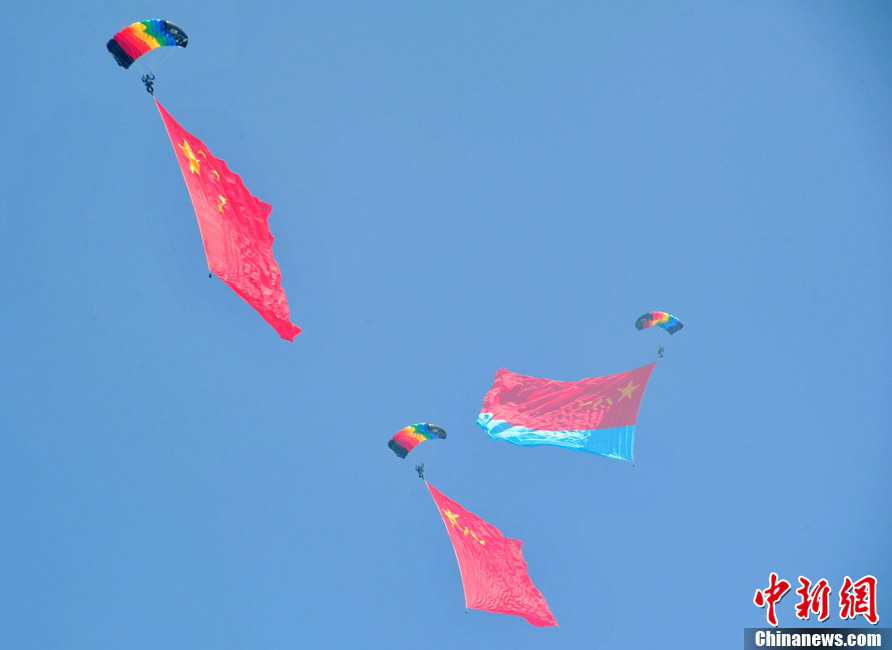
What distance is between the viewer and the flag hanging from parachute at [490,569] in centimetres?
2512

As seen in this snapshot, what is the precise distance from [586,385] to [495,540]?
6773 millimetres

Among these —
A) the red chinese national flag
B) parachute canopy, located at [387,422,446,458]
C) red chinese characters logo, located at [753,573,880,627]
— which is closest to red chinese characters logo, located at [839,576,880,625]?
red chinese characters logo, located at [753,573,880,627]

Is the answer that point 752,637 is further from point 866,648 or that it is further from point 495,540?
point 495,540

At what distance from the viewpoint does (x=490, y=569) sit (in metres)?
26.6

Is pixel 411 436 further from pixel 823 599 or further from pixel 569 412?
pixel 823 599

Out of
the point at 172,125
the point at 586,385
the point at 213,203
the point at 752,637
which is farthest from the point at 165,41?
the point at 752,637

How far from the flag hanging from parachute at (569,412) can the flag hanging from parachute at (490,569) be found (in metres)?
3.30

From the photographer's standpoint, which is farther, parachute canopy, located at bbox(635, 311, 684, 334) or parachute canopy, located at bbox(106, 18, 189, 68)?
parachute canopy, located at bbox(635, 311, 684, 334)

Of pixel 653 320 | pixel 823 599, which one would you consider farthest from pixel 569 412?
pixel 823 599

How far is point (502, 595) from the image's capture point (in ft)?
84.7

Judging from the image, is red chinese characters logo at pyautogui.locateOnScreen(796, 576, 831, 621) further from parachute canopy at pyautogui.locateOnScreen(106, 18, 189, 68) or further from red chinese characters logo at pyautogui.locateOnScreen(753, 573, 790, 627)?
parachute canopy at pyautogui.locateOnScreen(106, 18, 189, 68)

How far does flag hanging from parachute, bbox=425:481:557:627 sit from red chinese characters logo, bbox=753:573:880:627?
12.1m

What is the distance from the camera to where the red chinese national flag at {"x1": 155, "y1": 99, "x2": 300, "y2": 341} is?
18.6 meters

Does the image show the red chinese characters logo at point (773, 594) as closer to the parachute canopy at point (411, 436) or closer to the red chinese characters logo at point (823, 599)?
the red chinese characters logo at point (823, 599)
